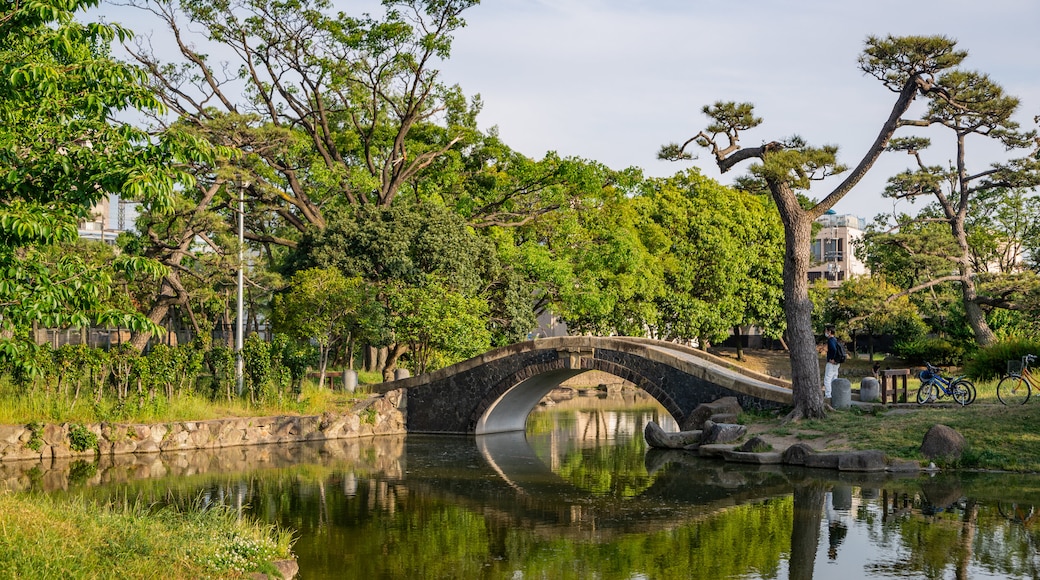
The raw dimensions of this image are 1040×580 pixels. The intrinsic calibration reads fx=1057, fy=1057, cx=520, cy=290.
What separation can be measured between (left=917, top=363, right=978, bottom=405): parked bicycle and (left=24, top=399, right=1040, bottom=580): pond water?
4.40 m

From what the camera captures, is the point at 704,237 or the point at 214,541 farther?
the point at 704,237

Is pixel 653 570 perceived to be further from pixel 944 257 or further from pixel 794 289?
pixel 944 257

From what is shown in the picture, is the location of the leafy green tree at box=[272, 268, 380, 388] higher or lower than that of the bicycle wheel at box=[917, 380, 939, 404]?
higher

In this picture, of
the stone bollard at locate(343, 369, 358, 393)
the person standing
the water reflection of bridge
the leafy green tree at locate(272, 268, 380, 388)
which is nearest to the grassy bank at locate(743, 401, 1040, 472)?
the person standing

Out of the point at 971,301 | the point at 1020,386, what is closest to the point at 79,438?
the point at 1020,386

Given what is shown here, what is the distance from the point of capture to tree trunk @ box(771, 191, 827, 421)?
23.2m

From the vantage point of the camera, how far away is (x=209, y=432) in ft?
83.2

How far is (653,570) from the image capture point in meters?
12.7

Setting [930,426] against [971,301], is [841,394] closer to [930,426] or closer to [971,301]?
[930,426]

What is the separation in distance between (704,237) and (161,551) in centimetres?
3891

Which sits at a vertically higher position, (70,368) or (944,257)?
(944,257)

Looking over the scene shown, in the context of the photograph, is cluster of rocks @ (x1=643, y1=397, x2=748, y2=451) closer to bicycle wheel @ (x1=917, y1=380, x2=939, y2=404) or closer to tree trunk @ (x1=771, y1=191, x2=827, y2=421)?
Answer: tree trunk @ (x1=771, y1=191, x2=827, y2=421)

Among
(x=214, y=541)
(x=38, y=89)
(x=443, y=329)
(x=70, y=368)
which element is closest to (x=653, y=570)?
(x=214, y=541)

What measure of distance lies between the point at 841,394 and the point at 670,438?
13.2ft
